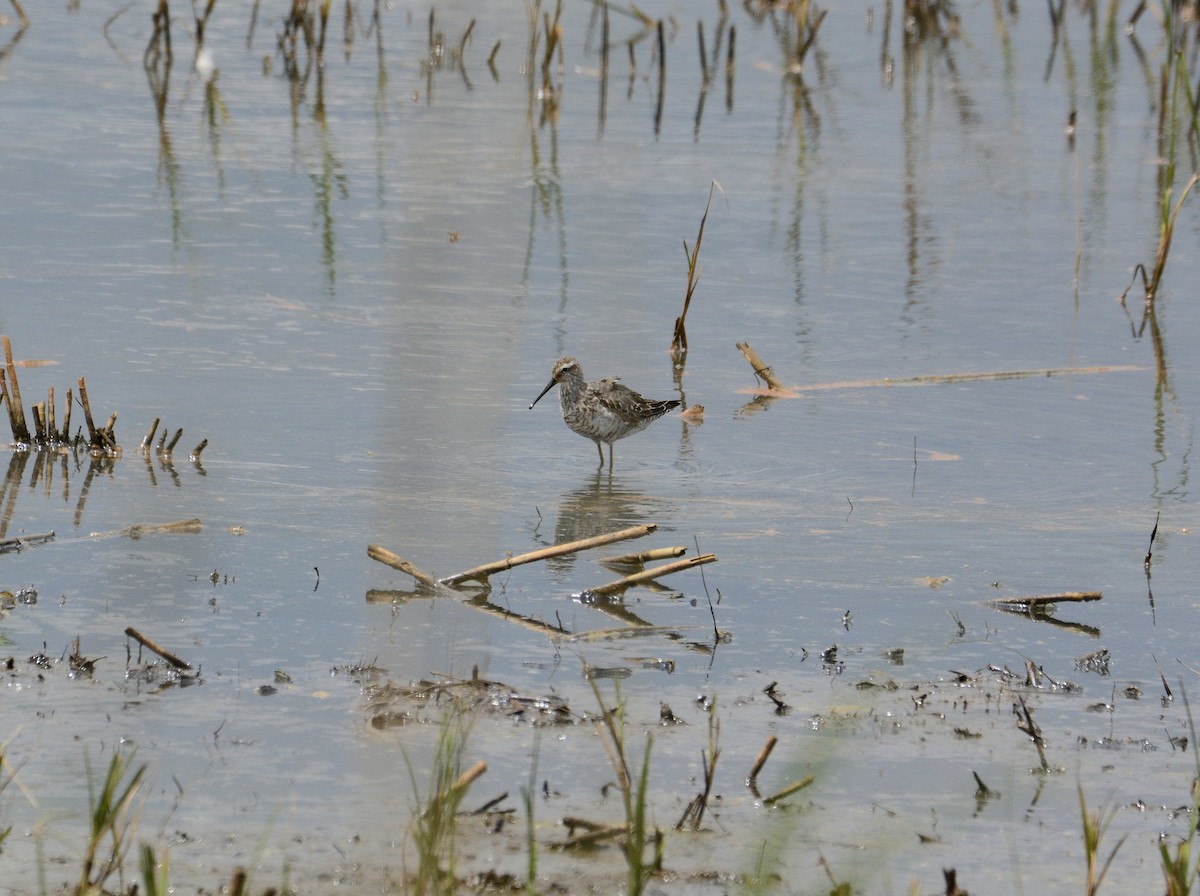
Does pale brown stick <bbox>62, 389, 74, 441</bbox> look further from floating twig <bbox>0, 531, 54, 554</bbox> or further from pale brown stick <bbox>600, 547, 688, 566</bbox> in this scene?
pale brown stick <bbox>600, 547, 688, 566</bbox>

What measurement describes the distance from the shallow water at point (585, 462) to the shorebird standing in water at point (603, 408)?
19 cm

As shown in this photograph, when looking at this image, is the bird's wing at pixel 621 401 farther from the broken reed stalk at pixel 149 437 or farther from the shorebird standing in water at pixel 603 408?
the broken reed stalk at pixel 149 437

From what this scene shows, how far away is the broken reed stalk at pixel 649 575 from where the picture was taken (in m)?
5.65

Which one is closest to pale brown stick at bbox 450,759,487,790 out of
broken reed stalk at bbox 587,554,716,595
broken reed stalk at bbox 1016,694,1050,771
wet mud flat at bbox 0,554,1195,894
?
wet mud flat at bbox 0,554,1195,894

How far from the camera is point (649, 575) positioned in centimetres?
574

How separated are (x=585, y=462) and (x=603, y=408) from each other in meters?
0.41

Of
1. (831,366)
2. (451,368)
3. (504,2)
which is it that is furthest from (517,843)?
(504,2)

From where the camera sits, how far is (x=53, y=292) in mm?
9641

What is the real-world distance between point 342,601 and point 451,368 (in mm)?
3369

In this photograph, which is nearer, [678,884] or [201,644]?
[678,884]

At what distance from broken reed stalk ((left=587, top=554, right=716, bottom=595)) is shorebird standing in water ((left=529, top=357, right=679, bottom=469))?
1794 mm

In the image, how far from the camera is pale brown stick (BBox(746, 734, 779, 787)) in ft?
14.0

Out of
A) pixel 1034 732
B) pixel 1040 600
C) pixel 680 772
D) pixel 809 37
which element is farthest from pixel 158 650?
pixel 809 37

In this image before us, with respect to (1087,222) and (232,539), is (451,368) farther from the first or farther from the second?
(1087,222)
